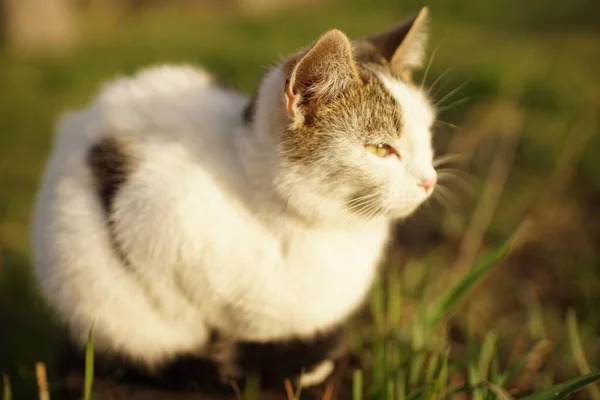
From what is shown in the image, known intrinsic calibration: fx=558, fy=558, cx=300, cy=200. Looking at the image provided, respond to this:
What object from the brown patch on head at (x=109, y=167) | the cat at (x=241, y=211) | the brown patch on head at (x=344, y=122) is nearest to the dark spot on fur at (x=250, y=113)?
the cat at (x=241, y=211)

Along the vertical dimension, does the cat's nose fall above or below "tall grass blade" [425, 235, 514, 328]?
above

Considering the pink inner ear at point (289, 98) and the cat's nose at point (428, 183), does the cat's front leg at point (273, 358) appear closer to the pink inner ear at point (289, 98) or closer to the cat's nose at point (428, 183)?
the cat's nose at point (428, 183)

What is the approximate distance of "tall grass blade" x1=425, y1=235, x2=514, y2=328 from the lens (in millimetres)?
1222

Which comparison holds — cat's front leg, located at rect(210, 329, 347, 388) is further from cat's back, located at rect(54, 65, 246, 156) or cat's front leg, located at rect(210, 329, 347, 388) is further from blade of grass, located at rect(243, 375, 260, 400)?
cat's back, located at rect(54, 65, 246, 156)

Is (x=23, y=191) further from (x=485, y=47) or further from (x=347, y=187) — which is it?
(x=485, y=47)

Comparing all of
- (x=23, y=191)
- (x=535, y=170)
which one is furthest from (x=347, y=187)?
(x=23, y=191)

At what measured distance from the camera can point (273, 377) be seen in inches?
51.9

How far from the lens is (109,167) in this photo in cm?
121

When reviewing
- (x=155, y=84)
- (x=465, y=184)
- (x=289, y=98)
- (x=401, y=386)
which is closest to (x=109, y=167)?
(x=155, y=84)

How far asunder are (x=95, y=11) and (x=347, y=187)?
213 inches

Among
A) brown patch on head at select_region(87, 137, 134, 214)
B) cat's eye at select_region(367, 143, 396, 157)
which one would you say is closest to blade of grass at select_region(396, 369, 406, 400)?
cat's eye at select_region(367, 143, 396, 157)

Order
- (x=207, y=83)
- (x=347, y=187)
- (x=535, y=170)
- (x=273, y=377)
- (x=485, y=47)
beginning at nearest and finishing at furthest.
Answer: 1. (x=347, y=187)
2. (x=273, y=377)
3. (x=207, y=83)
4. (x=535, y=170)
5. (x=485, y=47)

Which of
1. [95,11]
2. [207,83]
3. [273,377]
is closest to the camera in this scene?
[273,377]

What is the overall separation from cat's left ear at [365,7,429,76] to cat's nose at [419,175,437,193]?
0.98 feet
